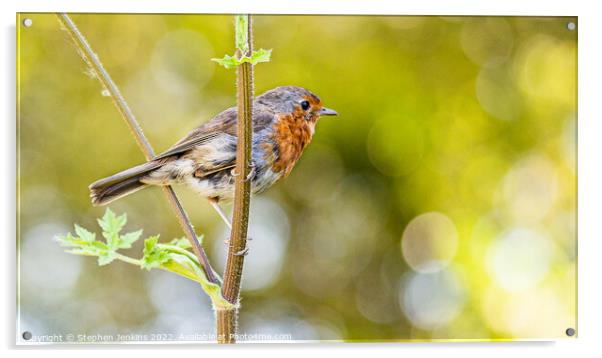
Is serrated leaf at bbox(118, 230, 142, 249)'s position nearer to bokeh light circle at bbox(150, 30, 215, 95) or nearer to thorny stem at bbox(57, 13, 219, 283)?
thorny stem at bbox(57, 13, 219, 283)

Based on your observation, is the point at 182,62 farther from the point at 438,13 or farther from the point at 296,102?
the point at 438,13

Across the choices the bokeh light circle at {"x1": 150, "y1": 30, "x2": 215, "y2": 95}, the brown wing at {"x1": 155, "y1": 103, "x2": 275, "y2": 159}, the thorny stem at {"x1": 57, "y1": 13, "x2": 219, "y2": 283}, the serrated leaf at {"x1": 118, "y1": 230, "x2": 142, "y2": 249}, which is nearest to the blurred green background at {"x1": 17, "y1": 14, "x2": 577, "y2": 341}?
the bokeh light circle at {"x1": 150, "y1": 30, "x2": 215, "y2": 95}

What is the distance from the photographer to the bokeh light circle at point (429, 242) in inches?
94.7

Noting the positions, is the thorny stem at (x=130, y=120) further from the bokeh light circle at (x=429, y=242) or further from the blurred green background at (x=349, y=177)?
the bokeh light circle at (x=429, y=242)

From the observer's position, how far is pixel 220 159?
2131 mm

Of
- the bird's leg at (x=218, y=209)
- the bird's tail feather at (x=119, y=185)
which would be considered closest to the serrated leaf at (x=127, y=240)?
the bird's tail feather at (x=119, y=185)

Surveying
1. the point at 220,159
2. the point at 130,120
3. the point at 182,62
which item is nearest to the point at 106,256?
the point at 130,120

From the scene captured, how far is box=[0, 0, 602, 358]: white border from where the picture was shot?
2324 mm

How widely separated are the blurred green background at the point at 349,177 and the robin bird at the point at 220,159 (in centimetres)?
13

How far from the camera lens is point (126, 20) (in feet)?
7.75

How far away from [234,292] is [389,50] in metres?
1.16

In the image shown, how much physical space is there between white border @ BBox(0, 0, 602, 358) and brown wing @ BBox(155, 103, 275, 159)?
0.41 m
